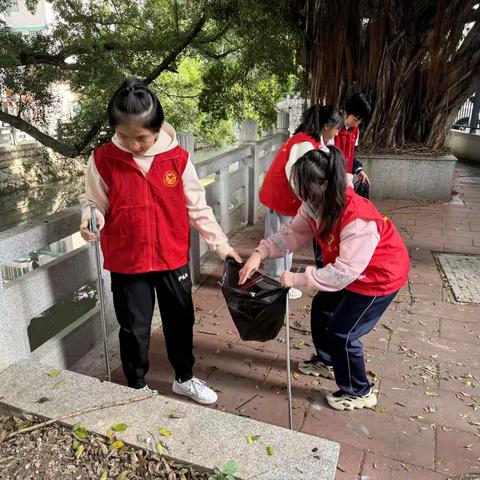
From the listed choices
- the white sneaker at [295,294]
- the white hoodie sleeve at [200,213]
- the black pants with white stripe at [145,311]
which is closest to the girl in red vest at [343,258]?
the white hoodie sleeve at [200,213]

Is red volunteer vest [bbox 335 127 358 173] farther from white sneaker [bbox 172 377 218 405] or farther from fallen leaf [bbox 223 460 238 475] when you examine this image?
fallen leaf [bbox 223 460 238 475]

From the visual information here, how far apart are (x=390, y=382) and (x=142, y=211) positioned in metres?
1.75

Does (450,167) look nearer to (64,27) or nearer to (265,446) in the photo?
(265,446)

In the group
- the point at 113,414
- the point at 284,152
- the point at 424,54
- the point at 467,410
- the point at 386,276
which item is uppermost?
the point at 424,54

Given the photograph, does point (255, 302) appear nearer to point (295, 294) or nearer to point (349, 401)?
point (349, 401)

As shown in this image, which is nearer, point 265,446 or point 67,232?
point 265,446

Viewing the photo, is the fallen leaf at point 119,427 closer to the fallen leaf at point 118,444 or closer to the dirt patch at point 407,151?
the fallen leaf at point 118,444

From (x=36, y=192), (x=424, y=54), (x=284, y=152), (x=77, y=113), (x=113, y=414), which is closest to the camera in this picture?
(x=113, y=414)

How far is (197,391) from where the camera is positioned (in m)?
2.43

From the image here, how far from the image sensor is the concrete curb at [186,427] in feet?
4.92

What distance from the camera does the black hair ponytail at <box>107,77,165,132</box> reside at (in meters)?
1.74

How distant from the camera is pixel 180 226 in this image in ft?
6.91

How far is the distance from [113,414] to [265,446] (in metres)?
0.61

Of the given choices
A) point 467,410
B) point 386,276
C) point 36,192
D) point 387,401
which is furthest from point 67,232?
point 36,192
